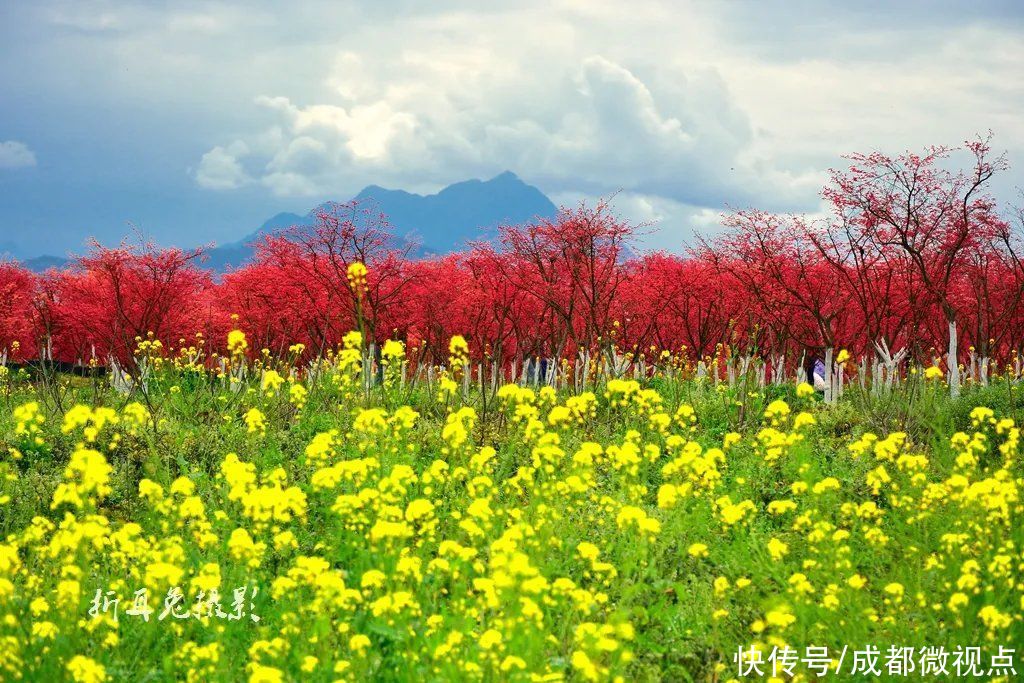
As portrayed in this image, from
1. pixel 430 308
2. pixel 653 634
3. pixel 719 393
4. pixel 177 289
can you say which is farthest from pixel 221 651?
pixel 177 289

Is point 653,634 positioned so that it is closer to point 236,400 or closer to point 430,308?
point 236,400

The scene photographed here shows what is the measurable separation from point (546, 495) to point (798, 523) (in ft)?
6.14

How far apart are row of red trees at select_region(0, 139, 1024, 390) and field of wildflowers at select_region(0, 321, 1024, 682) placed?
5.80 metres

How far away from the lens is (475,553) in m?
5.68

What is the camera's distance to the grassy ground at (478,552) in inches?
175

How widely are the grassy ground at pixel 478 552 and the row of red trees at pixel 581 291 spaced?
5.65 metres

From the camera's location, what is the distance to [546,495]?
→ 280 inches

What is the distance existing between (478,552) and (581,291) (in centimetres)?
1196

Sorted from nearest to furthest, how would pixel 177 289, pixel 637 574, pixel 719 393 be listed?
1. pixel 637 574
2. pixel 719 393
3. pixel 177 289

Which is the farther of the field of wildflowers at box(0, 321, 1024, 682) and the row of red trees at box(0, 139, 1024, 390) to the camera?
the row of red trees at box(0, 139, 1024, 390)

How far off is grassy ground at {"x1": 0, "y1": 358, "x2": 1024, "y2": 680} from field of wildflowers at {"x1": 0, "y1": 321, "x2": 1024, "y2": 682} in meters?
0.02

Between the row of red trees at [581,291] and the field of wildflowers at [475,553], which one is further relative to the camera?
the row of red trees at [581,291]

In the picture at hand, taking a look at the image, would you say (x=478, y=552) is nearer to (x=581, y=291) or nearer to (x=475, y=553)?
(x=475, y=553)

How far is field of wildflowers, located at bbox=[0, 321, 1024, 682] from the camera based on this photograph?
14.6 ft
